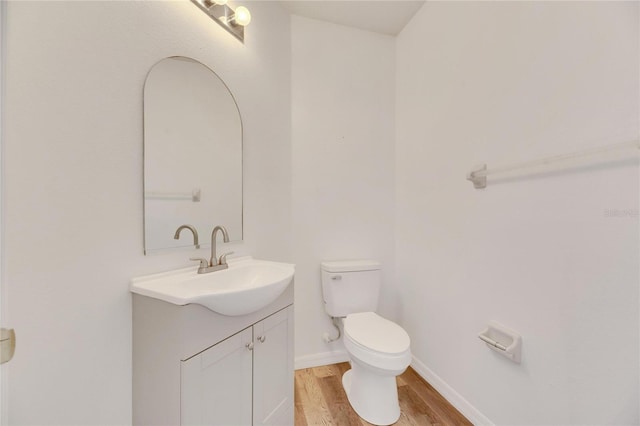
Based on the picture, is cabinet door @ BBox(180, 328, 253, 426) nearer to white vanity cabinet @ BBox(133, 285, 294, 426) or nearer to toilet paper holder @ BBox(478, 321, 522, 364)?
white vanity cabinet @ BBox(133, 285, 294, 426)

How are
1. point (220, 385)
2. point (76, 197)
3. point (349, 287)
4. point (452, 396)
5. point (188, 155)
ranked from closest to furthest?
point (76, 197)
point (220, 385)
point (188, 155)
point (452, 396)
point (349, 287)

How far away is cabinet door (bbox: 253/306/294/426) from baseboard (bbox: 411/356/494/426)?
947mm

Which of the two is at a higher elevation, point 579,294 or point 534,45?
point 534,45

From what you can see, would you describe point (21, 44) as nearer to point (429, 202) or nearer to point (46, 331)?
point (46, 331)

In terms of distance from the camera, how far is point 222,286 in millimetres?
1174

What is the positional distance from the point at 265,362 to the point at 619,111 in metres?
1.64

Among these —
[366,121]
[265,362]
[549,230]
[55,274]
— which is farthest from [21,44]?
[549,230]

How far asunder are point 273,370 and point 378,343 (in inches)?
21.6

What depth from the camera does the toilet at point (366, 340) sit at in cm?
129

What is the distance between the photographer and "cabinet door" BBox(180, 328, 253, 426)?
2.83 feet

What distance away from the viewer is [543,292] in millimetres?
1047

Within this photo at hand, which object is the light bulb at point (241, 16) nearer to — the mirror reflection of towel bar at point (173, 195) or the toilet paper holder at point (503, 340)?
the mirror reflection of towel bar at point (173, 195)

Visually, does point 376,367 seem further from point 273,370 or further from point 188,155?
point 188,155

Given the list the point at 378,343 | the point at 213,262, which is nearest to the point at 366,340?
the point at 378,343
